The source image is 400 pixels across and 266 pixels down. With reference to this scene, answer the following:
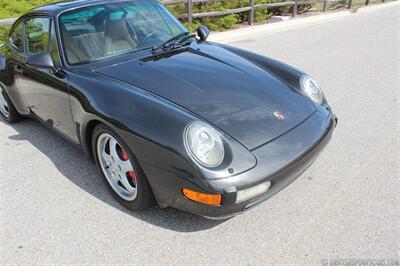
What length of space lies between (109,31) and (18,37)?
1439mm

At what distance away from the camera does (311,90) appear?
3248 mm

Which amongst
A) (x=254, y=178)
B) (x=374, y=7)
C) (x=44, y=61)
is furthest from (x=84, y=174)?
(x=374, y=7)

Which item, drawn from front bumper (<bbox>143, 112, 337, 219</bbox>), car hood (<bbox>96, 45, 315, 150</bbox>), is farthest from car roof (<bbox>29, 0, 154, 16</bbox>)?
front bumper (<bbox>143, 112, 337, 219</bbox>)

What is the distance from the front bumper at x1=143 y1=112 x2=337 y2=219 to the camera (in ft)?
7.46

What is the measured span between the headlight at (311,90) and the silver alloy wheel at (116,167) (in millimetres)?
1582

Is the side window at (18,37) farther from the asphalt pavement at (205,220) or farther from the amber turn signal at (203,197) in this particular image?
the amber turn signal at (203,197)

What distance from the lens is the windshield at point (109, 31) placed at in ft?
10.8

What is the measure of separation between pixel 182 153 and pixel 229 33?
8295 mm

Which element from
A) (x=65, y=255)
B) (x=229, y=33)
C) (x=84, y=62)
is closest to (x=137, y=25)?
(x=84, y=62)

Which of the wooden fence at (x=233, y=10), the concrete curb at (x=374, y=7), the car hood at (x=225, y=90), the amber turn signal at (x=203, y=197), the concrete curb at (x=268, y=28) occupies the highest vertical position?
the car hood at (x=225, y=90)

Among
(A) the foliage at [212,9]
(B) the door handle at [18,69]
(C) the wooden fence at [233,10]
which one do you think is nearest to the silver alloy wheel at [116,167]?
(B) the door handle at [18,69]

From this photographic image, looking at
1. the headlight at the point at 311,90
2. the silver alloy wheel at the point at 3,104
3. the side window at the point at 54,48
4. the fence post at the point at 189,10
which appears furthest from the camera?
the fence post at the point at 189,10

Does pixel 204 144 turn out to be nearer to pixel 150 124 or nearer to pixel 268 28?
pixel 150 124

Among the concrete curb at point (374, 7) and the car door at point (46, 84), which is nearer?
the car door at point (46, 84)
